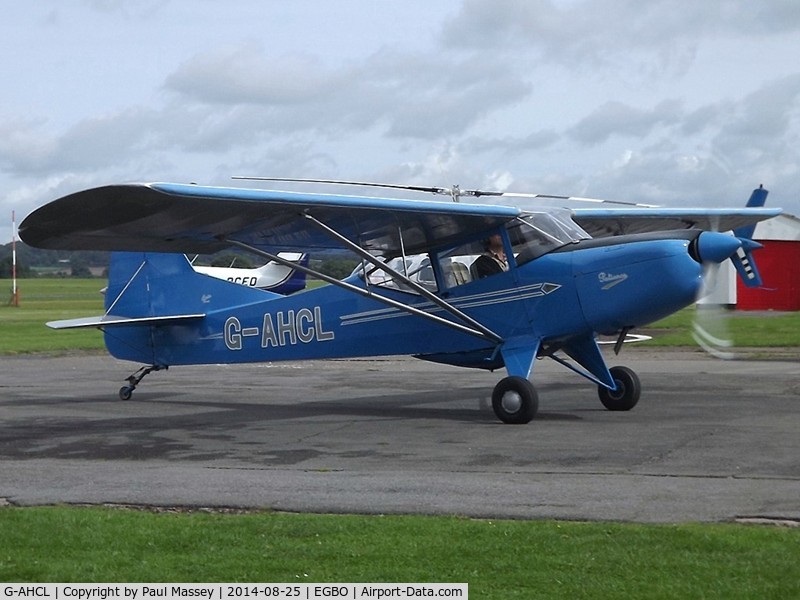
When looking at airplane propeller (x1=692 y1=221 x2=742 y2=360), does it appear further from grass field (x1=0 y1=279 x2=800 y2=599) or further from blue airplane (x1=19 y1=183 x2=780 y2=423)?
grass field (x1=0 y1=279 x2=800 y2=599)

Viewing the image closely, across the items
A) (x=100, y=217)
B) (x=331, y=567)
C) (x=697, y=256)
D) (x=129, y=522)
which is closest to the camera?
(x=331, y=567)

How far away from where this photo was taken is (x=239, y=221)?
12.8 meters

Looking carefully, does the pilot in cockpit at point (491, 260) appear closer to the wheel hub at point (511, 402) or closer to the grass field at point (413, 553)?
the wheel hub at point (511, 402)

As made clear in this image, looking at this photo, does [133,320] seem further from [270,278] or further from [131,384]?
[270,278]

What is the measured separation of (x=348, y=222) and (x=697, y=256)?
4.19m

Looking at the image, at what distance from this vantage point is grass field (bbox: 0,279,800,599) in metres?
5.58

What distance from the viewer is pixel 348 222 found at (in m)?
13.6

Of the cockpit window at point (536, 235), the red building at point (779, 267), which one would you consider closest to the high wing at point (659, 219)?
the cockpit window at point (536, 235)

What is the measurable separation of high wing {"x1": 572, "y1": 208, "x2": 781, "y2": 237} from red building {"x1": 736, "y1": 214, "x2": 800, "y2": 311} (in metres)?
25.9

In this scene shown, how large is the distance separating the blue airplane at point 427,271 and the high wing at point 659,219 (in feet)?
0.15

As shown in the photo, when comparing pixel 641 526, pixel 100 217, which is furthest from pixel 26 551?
pixel 100 217

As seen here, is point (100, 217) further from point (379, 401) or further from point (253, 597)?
point (253, 597)

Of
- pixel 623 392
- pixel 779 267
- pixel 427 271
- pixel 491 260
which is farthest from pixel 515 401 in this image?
pixel 779 267

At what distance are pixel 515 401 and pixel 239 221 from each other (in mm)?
3848
